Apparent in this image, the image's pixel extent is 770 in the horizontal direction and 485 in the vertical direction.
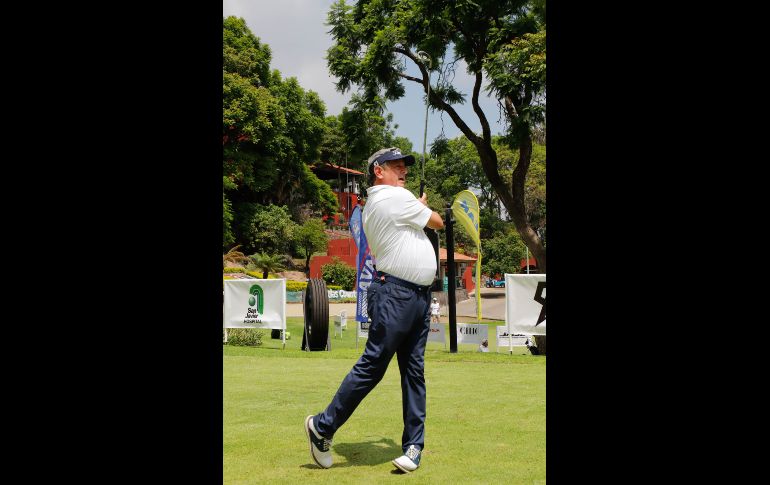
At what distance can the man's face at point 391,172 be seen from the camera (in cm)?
443

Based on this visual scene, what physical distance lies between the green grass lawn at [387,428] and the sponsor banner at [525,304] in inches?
140

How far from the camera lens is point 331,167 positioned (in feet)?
208

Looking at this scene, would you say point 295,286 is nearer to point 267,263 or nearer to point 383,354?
point 267,263

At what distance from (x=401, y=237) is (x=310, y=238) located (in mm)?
46219

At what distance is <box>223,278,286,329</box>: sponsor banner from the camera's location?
14.6 metres

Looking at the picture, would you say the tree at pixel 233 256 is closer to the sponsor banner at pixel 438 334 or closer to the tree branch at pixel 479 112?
the tree branch at pixel 479 112

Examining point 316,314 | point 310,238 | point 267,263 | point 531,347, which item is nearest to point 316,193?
point 310,238

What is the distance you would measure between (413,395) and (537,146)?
49.0 m

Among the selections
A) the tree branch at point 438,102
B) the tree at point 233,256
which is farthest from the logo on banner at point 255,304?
the tree at point 233,256

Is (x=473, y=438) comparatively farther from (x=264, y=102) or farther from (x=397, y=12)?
(x=264, y=102)

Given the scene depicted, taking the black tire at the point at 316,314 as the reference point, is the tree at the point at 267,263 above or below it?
above

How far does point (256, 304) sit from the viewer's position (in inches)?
587

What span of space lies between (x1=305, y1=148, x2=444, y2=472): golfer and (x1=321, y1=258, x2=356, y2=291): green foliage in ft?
143

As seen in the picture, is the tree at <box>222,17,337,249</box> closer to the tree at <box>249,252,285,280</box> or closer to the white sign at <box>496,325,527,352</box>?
the tree at <box>249,252,285,280</box>
